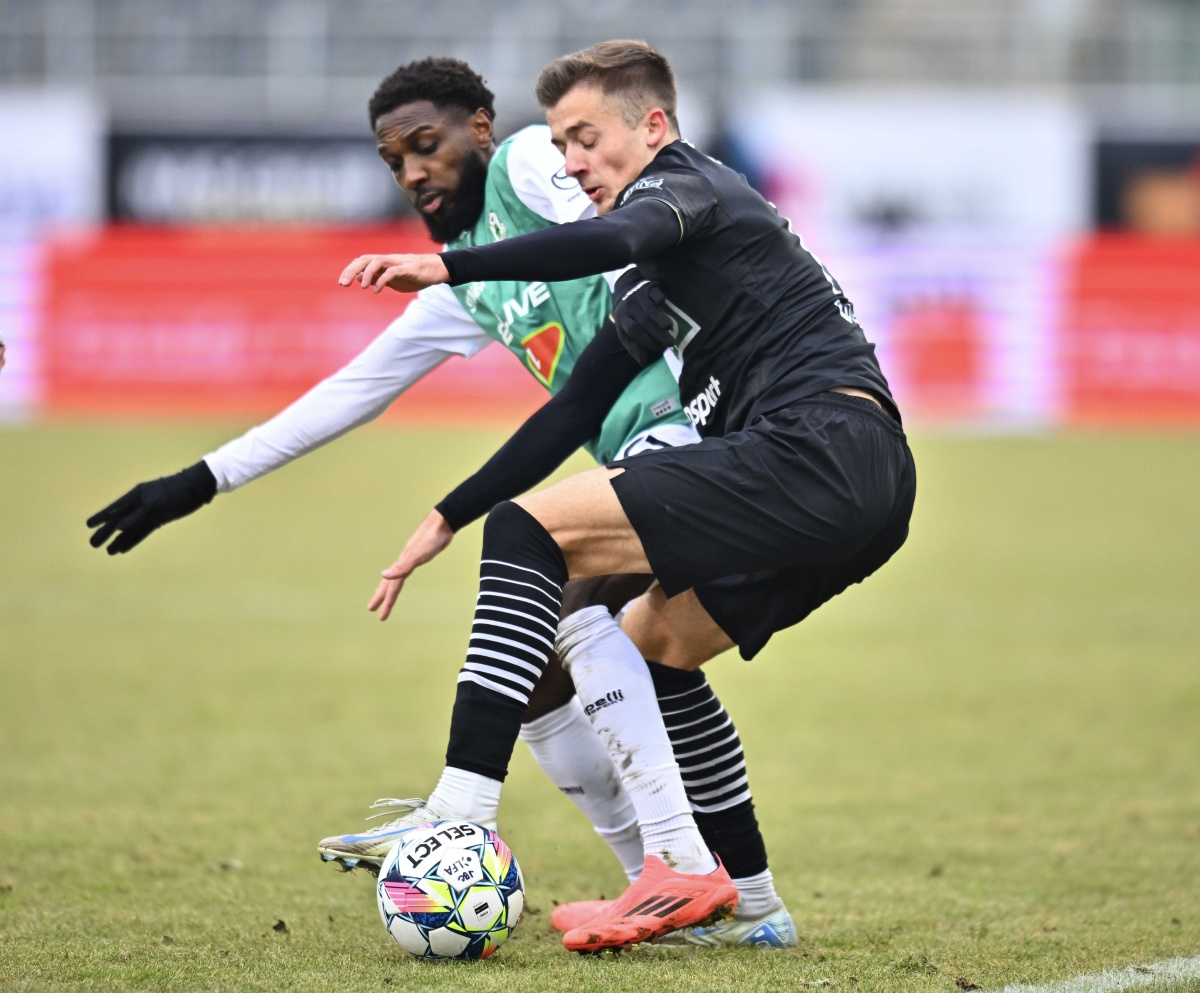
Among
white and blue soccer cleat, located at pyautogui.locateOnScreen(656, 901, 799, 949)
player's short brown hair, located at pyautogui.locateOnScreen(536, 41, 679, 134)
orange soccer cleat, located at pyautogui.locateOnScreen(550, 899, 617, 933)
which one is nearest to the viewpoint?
player's short brown hair, located at pyautogui.locateOnScreen(536, 41, 679, 134)

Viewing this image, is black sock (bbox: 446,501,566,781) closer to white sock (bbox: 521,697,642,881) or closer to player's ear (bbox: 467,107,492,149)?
white sock (bbox: 521,697,642,881)

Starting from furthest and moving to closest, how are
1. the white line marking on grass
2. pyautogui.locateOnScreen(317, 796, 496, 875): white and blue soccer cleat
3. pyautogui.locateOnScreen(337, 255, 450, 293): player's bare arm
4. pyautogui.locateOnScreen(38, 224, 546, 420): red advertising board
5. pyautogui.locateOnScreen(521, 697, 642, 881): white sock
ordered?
pyautogui.locateOnScreen(38, 224, 546, 420): red advertising board, pyautogui.locateOnScreen(521, 697, 642, 881): white sock, pyautogui.locateOnScreen(317, 796, 496, 875): white and blue soccer cleat, the white line marking on grass, pyautogui.locateOnScreen(337, 255, 450, 293): player's bare arm

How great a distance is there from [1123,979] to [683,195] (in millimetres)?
1860

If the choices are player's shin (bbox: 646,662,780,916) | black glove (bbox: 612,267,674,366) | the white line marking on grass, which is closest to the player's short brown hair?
black glove (bbox: 612,267,674,366)

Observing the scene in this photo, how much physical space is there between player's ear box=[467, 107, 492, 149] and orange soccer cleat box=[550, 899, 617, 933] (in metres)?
1.98

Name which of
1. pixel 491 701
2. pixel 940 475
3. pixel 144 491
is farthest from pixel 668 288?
pixel 940 475

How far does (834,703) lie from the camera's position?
24.7 ft

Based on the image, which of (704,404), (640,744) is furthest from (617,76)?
(640,744)

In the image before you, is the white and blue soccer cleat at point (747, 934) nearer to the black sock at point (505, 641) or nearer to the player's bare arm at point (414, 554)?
the black sock at point (505, 641)

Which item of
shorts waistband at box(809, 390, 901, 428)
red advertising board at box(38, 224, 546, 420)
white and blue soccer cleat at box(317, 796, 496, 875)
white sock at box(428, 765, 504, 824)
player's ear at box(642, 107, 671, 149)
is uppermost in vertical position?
player's ear at box(642, 107, 671, 149)

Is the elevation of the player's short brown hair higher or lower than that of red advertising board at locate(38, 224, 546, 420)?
higher

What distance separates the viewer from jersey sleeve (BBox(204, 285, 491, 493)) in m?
4.40

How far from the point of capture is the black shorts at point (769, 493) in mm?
3389

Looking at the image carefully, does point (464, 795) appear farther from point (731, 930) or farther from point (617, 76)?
point (617, 76)
